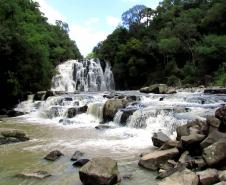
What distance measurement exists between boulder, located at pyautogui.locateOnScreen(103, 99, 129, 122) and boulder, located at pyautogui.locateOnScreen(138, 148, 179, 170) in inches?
367

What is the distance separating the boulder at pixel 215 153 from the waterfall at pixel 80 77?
3327 cm

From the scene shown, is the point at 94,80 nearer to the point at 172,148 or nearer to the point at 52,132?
the point at 52,132

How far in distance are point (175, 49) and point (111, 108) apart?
2321 centimetres

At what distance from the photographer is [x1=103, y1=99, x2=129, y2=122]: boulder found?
1931 cm

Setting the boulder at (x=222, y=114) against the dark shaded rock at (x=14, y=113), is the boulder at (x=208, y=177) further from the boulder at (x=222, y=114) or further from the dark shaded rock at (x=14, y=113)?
the dark shaded rock at (x=14, y=113)

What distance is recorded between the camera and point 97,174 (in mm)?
8250

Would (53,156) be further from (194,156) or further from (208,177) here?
(208,177)

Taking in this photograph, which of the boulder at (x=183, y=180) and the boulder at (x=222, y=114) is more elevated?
the boulder at (x=222, y=114)

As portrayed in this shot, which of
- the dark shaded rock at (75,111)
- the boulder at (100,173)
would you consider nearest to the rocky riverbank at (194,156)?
the boulder at (100,173)

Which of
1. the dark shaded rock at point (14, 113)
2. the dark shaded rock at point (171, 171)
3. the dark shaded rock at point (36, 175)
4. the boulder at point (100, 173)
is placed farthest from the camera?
the dark shaded rock at point (14, 113)

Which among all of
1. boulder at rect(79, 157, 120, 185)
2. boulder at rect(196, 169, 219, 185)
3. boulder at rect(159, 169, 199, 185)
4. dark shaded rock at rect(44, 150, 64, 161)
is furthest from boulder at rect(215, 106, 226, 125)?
dark shaded rock at rect(44, 150, 64, 161)

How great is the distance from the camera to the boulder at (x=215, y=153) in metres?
8.73

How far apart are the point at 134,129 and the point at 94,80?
89.5ft

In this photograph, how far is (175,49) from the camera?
40875 millimetres
